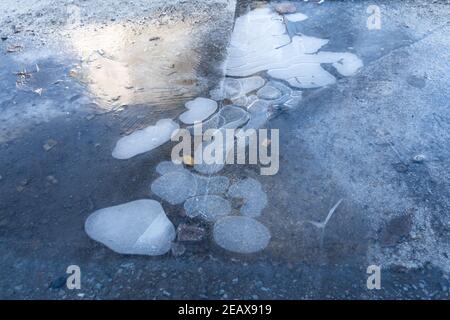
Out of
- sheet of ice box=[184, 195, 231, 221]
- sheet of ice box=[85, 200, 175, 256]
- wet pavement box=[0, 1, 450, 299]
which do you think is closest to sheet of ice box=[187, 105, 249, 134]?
wet pavement box=[0, 1, 450, 299]

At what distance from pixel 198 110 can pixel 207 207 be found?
2.76 feet

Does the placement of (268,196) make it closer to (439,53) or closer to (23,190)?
(23,190)

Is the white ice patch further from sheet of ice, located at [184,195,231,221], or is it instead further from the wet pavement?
sheet of ice, located at [184,195,231,221]

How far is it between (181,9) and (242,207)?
2531mm

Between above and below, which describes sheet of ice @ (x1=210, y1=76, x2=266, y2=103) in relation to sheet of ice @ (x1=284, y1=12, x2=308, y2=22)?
below

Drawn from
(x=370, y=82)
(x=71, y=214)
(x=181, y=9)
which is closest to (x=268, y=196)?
(x=71, y=214)

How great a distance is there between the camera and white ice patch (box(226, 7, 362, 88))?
119 inches

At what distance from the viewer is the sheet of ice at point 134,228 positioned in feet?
6.39

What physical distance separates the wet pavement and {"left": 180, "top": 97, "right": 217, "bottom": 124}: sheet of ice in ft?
0.23

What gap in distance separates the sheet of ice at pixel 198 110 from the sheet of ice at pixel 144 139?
0.32ft

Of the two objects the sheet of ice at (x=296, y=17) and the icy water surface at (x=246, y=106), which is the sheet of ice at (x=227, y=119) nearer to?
the icy water surface at (x=246, y=106)

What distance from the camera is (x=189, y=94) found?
287 cm

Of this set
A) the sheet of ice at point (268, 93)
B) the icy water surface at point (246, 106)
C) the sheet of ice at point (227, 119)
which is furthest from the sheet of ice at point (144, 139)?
the sheet of ice at point (268, 93)
